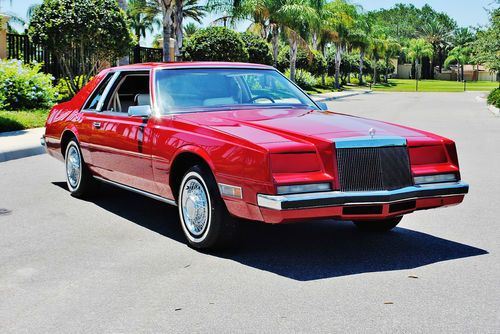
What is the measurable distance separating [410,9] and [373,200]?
180 m

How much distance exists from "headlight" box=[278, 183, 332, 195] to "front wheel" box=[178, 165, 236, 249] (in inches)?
28.6

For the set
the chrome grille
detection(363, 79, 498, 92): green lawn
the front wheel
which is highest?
detection(363, 79, 498, 92): green lawn

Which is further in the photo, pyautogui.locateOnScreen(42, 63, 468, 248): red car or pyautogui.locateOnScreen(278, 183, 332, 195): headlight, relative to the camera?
pyautogui.locateOnScreen(42, 63, 468, 248): red car

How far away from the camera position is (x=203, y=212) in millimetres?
6074

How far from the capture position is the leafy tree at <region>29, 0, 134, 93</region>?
Result: 22.1m

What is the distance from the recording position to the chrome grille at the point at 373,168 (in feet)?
18.2

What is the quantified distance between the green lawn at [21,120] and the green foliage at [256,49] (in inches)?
942

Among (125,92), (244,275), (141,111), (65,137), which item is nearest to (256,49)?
(65,137)

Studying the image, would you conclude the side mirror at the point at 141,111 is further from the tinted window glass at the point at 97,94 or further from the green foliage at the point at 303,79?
the green foliage at the point at 303,79

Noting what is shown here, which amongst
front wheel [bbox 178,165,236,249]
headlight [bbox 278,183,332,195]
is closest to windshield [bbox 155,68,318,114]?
front wheel [bbox 178,165,236,249]

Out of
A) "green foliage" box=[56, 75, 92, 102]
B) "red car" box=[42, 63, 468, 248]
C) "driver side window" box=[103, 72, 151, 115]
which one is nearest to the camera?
"red car" box=[42, 63, 468, 248]

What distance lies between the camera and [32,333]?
422 centimetres

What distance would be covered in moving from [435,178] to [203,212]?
199 centimetres

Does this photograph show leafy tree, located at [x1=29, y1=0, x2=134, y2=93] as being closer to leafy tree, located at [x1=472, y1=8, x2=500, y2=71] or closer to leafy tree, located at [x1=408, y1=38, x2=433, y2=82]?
leafy tree, located at [x1=472, y1=8, x2=500, y2=71]
